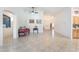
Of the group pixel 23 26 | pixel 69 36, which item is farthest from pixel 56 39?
pixel 23 26

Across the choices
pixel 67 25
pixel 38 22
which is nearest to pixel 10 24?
pixel 38 22

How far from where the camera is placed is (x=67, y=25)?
439 cm
